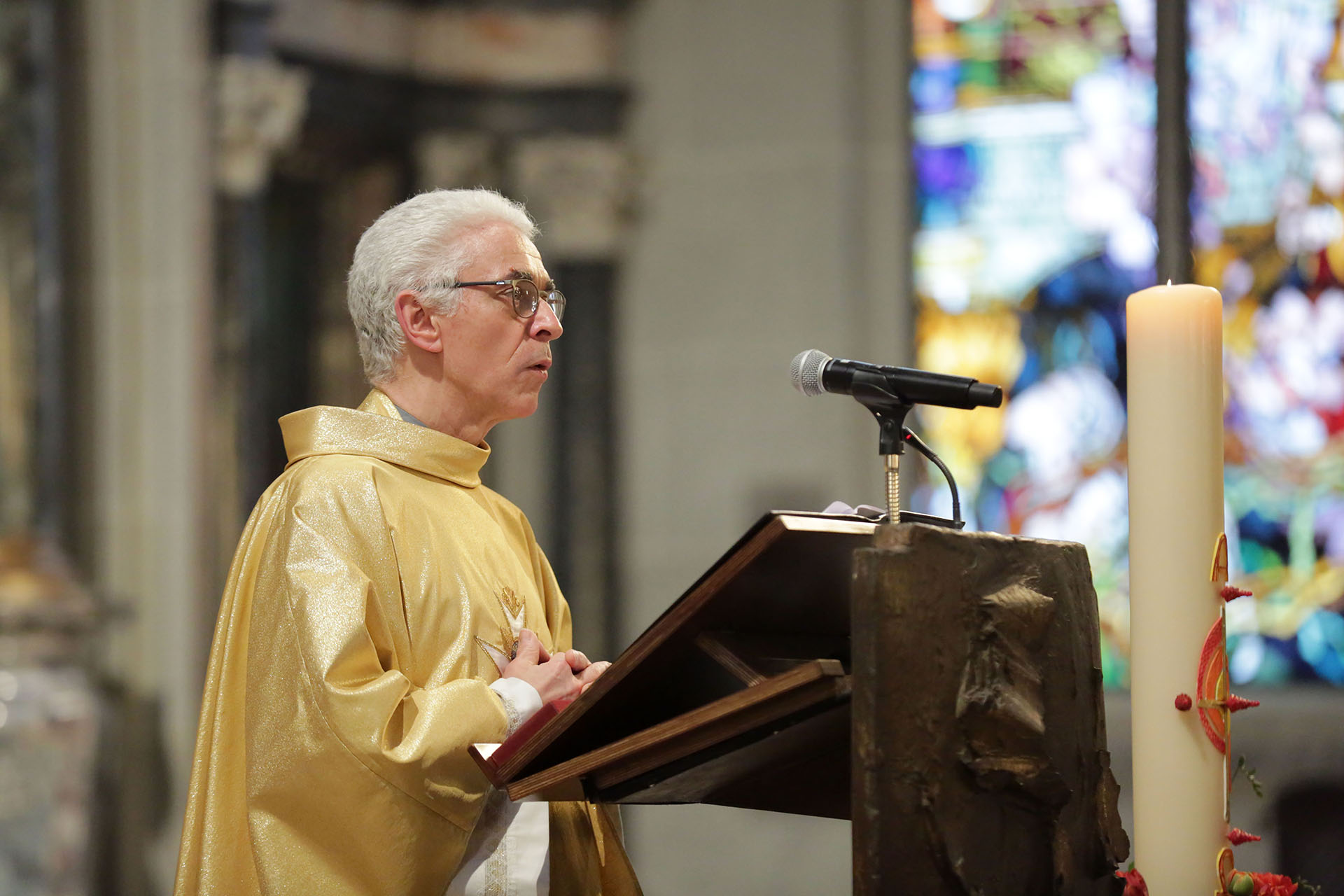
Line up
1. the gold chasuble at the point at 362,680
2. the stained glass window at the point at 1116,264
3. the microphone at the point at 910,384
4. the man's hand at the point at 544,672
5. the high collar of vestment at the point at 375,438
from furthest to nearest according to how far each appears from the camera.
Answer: the stained glass window at the point at 1116,264 < the high collar of vestment at the point at 375,438 < the man's hand at the point at 544,672 < the gold chasuble at the point at 362,680 < the microphone at the point at 910,384

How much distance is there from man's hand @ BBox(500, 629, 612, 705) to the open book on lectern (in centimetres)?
13

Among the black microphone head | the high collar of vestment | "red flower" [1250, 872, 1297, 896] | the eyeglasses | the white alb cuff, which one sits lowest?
"red flower" [1250, 872, 1297, 896]

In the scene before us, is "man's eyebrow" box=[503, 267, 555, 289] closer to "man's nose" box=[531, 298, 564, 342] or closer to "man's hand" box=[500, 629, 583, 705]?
"man's nose" box=[531, 298, 564, 342]

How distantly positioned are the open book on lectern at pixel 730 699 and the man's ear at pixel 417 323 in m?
0.68

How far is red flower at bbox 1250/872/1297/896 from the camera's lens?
1632 millimetres

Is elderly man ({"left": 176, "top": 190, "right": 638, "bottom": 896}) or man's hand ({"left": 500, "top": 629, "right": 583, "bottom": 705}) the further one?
man's hand ({"left": 500, "top": 629, "right": 583, "bottom": 705})

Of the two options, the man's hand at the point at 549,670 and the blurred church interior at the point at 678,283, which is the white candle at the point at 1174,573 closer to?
the man's hand at the point at 549,670

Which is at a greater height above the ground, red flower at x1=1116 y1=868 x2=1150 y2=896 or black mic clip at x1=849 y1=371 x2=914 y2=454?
black mic clip at x1=849 y1=371 x2=914 y2=454

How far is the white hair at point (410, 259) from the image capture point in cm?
236

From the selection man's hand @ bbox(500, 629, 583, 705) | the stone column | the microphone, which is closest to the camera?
the microphone

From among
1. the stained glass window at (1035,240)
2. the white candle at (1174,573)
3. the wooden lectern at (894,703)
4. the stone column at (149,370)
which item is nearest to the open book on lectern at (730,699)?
the wooden lectern at (894,703)

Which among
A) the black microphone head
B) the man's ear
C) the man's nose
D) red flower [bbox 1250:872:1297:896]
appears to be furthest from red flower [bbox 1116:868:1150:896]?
the man's ear

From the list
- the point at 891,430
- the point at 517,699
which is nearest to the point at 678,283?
the point at 517,699

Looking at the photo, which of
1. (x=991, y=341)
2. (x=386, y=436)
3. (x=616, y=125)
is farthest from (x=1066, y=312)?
(x=386, y=436)
